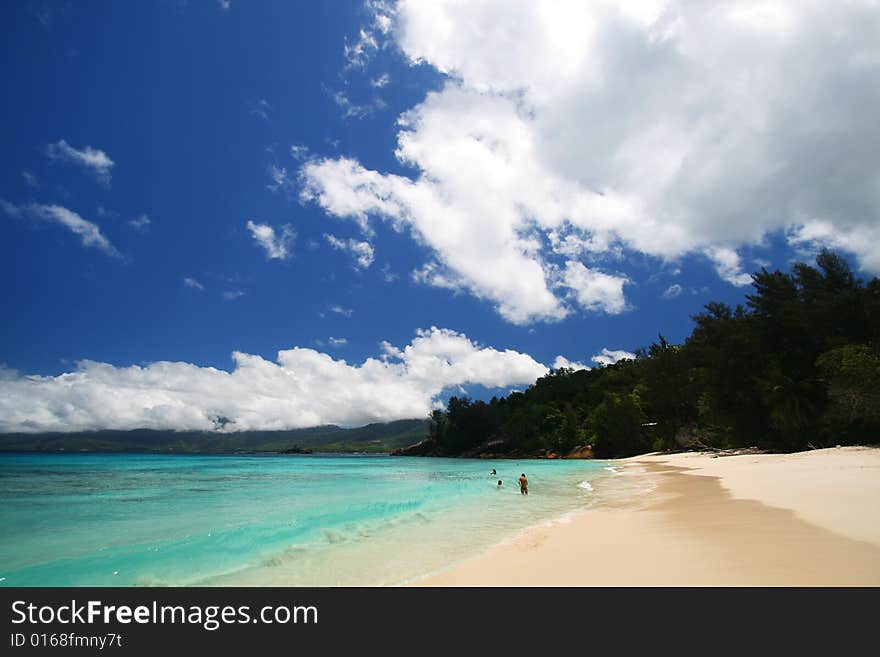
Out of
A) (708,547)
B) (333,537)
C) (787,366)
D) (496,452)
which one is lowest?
(496,452)

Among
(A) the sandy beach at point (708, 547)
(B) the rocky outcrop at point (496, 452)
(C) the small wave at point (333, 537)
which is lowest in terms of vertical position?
(B) the rocky outcrop at point (496, 452)

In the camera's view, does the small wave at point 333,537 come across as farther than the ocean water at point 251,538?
Yes

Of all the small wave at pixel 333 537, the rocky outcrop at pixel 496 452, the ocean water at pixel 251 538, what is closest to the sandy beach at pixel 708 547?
the ocean water at pixel 251 538

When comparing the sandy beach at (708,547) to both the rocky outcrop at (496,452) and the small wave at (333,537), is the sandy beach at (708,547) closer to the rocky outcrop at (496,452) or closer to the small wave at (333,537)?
the small wave at (333,537)

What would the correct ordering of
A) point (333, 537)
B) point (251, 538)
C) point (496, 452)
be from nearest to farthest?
point (333, 537), point (251, 538), point (496, 452)

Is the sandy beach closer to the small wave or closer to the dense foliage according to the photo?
the small wave

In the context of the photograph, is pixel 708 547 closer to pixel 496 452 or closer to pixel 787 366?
pixel 787 366

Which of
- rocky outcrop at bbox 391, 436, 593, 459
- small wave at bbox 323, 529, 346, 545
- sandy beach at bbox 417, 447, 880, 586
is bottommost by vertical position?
rocky outcrop at bbox 391, 436, 593, 459

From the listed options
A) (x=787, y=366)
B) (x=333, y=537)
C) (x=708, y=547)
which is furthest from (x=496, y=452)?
(x=708, y=547)

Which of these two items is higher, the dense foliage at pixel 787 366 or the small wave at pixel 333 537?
the dense foliage at pixel 787 366

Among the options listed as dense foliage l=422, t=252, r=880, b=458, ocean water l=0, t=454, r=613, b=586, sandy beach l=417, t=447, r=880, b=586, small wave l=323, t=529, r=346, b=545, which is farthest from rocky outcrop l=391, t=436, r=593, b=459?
small wave l=323, t=529, r=346, b=545

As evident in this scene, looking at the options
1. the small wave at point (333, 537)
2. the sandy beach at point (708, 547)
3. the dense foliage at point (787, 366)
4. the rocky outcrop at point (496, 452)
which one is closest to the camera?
the sandy beach at point (708, 547)
